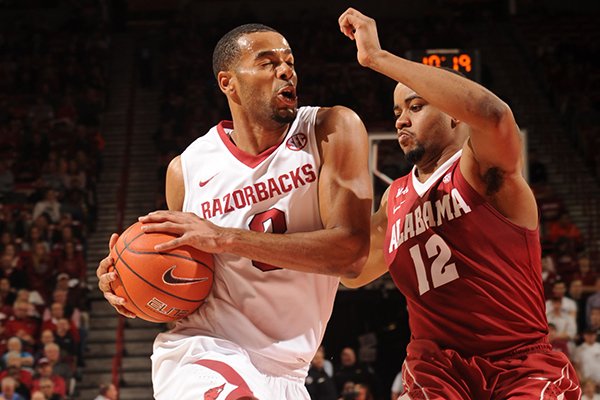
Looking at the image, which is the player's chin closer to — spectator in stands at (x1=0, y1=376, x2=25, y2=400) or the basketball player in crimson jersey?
the basketball player in crimson jersey

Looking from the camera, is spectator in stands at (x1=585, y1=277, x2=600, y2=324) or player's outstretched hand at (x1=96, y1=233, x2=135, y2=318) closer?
player's outstretched hand at (x1=96, y1=233, x2=135, y2=318)

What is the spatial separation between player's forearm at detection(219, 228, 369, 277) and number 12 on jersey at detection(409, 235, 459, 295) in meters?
0.42

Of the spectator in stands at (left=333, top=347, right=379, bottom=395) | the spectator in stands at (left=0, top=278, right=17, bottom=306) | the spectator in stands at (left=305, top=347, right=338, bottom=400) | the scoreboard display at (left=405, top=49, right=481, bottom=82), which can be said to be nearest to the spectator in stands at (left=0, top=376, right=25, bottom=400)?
the spectator in stands at (left=0, top=278, right=17, bottom=306)

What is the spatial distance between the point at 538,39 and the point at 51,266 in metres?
11.6

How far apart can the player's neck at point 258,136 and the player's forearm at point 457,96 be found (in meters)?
0.60

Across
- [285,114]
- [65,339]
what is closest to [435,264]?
[285,114]

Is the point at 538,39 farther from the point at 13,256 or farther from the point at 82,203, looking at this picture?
the point at 13,256

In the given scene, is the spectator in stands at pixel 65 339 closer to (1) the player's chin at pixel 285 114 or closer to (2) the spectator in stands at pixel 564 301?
(2) the spectator in stands at pixel 564 301

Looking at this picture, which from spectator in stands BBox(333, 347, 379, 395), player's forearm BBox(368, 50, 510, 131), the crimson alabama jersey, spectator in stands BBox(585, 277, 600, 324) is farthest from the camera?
spectator in stands BBox(585, 277, 600, 324)

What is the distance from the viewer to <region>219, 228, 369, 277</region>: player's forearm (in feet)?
11.1

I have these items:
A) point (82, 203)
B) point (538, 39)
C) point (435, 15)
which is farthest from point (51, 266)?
point (538, 39)

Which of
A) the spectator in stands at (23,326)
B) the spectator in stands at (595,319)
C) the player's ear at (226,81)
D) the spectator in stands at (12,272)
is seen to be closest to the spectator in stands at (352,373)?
the spectator in stands at (595,319)

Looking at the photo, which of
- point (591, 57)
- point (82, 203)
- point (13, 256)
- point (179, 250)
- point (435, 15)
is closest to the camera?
point (179, 250)

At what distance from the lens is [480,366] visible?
3.57 m
